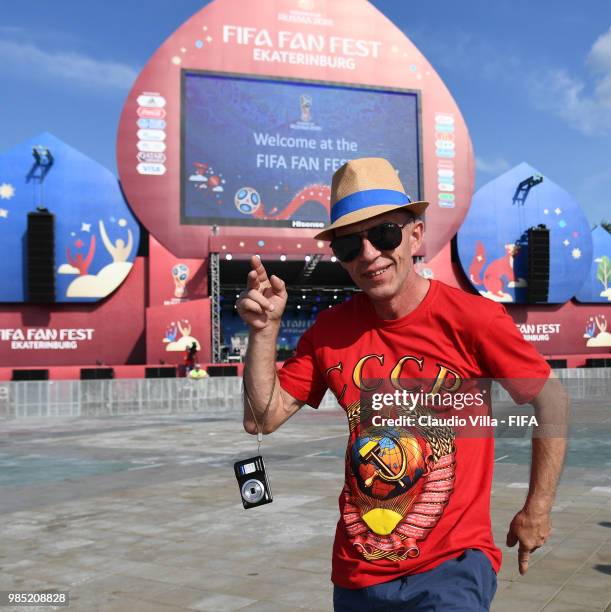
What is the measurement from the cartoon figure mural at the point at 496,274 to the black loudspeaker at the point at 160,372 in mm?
13992

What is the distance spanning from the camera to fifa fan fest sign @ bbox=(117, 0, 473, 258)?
1051 inches

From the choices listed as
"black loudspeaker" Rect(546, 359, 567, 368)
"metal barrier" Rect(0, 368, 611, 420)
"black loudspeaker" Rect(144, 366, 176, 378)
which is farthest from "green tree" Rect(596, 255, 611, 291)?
"black loudspeaker" Rect(144, 366, 176, 378)

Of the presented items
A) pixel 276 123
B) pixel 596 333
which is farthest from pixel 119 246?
pixel 596 333

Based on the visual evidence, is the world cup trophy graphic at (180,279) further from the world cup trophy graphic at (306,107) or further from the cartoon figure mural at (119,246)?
the world cup trophy graphic at (306,107)

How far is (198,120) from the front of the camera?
88.8 feet

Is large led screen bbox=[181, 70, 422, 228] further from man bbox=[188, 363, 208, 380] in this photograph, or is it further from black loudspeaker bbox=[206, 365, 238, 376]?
man bbox=[188, 363, 208, 380]

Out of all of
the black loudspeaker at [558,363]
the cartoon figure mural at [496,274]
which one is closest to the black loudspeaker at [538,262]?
the cartoon figure mural at [496,274]

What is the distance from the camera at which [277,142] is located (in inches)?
1094

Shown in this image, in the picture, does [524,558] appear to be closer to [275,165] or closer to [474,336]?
[474,336]

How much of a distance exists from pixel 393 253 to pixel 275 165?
26106 mm

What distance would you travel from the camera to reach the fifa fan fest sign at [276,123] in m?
26.7

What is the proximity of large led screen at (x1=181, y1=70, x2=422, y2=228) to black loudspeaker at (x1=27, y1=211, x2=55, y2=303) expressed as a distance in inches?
202

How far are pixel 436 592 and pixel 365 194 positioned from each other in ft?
4.16

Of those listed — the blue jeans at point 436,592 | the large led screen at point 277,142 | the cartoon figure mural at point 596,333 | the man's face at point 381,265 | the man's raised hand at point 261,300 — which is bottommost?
the cartoon figure mural at point 596,333
